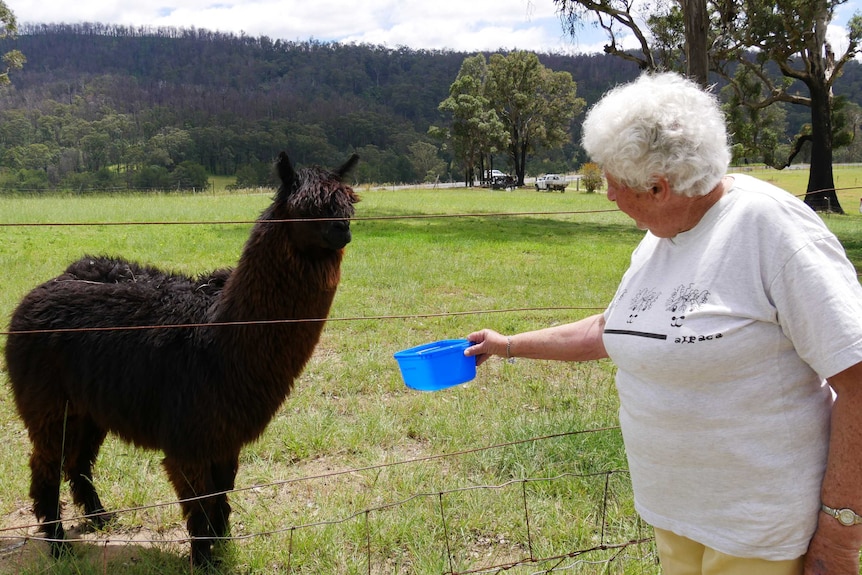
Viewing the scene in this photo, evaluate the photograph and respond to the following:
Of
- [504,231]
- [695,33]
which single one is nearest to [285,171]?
[695,33]

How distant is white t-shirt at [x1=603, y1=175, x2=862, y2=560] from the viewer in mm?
1543

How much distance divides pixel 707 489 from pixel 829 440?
0.35 meters

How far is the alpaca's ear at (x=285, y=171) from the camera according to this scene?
137 inches

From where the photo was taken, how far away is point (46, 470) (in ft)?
11.9

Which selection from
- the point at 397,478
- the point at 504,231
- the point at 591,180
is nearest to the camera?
the point at 397,478

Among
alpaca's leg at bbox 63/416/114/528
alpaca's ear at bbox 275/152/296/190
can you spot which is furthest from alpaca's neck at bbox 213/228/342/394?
alpaca's leg at bbox 63/416/114/528

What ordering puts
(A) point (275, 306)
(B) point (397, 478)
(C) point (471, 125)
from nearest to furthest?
(A) point (275, 306) → (B) point (397, 478) → (C) point (471, 125)

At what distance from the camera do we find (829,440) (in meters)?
1.69

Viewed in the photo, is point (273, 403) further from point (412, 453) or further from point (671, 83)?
point (671, 83)

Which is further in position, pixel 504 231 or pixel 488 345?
pixel 504 231

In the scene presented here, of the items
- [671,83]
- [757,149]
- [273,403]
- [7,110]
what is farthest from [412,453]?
[7,110]

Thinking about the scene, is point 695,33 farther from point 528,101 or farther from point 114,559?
point 528,101

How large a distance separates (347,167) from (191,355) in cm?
145

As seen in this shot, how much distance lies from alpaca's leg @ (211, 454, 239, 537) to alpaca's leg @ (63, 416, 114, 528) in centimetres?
85
